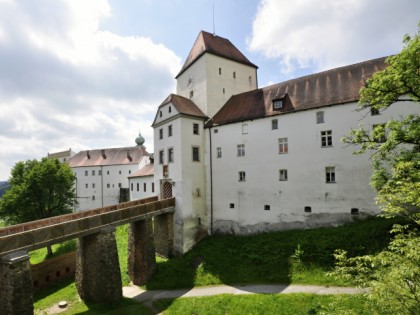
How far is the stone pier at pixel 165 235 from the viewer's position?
21672 mm

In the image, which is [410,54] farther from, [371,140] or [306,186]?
[306,186]

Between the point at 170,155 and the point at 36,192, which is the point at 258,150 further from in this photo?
the point at 36,192

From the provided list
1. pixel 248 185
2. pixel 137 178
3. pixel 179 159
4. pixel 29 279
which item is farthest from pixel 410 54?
pixel 137 178

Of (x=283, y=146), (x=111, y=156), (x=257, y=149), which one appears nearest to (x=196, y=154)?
(x=257, y=149)

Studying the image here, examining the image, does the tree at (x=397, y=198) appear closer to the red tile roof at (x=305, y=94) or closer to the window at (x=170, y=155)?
the red tile roof at (x=305, y=94)

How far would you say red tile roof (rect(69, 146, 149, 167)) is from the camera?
169ft

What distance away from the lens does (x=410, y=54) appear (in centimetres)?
979

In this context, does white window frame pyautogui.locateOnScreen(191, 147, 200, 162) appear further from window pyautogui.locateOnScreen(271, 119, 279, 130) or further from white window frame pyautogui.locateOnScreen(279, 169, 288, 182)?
white window frame pyautogui.locateOnScreen(279, 169, 288, 182)

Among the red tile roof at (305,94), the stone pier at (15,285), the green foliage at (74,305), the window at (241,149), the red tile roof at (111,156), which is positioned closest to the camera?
the stone pier at (15,285)

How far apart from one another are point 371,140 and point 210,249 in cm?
1408

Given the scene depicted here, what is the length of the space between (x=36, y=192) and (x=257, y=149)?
24.8 metres

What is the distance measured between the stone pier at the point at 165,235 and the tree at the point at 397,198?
46.7 ft

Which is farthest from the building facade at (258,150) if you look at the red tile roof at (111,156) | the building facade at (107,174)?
the red tile roof at (111,156)

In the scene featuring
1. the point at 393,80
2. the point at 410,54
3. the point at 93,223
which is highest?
the point at 410,54
